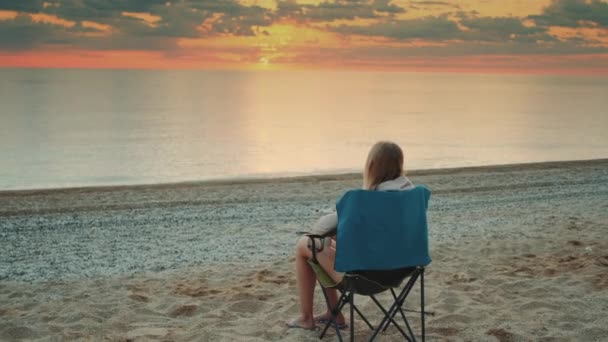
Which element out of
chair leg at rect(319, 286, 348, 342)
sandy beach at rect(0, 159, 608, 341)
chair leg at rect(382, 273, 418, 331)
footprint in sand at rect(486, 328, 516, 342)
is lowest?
sandy beach at rect(0, 159, 608, 341)

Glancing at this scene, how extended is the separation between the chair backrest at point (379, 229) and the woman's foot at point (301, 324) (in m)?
0.91

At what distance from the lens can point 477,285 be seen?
574 cm

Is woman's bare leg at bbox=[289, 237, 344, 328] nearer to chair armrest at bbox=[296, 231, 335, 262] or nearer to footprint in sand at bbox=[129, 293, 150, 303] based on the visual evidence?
chair armrest at bbox=[296, 231, 335, 262]

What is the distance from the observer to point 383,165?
3977mm

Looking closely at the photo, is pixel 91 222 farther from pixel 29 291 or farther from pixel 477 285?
pixel 477 285

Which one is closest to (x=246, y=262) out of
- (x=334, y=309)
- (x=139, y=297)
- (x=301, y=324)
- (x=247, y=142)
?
(x=139, y=297)

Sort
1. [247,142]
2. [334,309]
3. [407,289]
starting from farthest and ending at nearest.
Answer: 1. [247,142]
2. [334,309]
3. [407,289]

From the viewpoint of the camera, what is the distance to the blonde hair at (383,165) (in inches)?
157

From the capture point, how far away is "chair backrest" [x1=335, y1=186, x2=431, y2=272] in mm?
3852

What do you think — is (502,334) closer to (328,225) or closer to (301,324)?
(301,324)

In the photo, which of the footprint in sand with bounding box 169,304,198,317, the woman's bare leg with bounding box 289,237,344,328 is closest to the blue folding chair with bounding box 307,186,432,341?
the woman's bare leg with bounding box 289,237,344,328

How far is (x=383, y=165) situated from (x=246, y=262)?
3534mm

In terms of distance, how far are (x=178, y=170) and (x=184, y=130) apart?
16.0 meters

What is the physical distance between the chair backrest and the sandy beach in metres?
0.86
